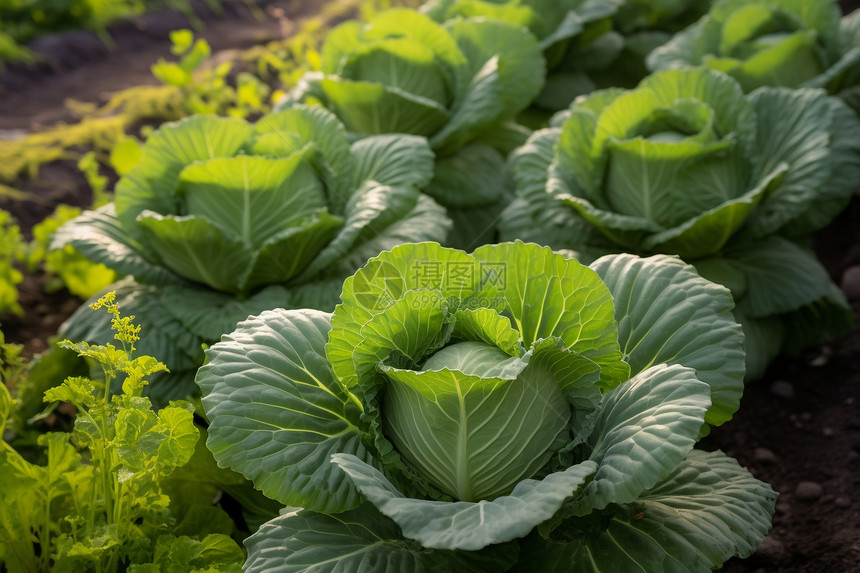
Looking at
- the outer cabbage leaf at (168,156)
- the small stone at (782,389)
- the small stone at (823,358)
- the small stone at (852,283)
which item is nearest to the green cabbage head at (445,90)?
the outer cabbage leaf at (168,156)

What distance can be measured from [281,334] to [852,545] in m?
2.02

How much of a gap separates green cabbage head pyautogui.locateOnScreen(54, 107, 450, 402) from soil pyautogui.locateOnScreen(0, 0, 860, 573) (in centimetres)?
100

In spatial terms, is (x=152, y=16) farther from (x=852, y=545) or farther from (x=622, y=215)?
(x=852, y=545)

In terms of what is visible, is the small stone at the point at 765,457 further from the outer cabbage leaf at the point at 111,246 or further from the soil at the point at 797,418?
the outer cabbage leaf at the point at 111,246

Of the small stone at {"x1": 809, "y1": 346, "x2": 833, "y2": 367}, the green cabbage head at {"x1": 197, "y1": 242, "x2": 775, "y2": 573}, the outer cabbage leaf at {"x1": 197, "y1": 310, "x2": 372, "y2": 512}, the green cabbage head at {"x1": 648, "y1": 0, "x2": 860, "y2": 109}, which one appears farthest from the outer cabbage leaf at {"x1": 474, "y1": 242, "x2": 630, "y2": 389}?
the green cabbage head at {"x1": 648, "y1": 0, "x2": 860, "y2": 109}

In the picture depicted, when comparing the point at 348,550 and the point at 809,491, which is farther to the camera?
the point at 809,491

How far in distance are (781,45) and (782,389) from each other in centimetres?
186

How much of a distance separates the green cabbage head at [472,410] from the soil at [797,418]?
0.77 metres

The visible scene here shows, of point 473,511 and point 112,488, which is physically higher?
point 473,511

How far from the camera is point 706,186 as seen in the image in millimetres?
3445

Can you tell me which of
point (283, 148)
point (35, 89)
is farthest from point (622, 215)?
point (35, 89)

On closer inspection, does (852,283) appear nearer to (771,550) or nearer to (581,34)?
(771,550)

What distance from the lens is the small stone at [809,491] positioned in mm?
3033

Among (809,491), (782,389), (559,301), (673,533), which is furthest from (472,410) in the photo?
(782,389)
